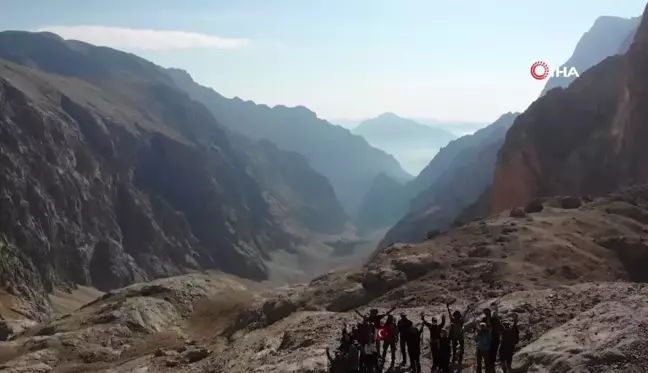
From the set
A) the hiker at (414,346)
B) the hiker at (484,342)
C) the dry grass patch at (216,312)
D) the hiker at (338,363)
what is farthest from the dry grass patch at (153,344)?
the hiker at (484,342)

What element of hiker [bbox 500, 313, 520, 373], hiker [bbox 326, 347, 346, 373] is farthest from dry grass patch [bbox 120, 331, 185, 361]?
hiker [bbox 500, 313, 520, 373]

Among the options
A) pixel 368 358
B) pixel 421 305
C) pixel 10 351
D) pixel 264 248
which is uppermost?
→ pixel 368 358

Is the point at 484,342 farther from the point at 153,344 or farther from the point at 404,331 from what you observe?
the point at 153,344

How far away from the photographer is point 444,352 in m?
16.5

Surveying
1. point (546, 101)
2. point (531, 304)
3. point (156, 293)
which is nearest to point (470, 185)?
point (546, 101)

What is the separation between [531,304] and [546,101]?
218 feet

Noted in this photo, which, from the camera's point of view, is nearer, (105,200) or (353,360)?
(353,360)

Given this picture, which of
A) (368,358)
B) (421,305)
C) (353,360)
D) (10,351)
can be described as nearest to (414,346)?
(368,358)

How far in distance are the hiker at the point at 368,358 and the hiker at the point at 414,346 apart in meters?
0.90

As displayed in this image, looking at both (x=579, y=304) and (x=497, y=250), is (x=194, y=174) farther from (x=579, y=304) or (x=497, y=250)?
(x=579, y=304)

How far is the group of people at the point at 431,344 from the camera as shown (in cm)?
1589

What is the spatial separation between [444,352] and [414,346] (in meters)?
A: 0.96

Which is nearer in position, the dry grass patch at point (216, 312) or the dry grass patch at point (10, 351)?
the dry grass patch at point (10, 351)

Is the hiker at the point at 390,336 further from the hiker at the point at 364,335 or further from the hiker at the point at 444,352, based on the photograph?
the hiker at the point at 444,352
